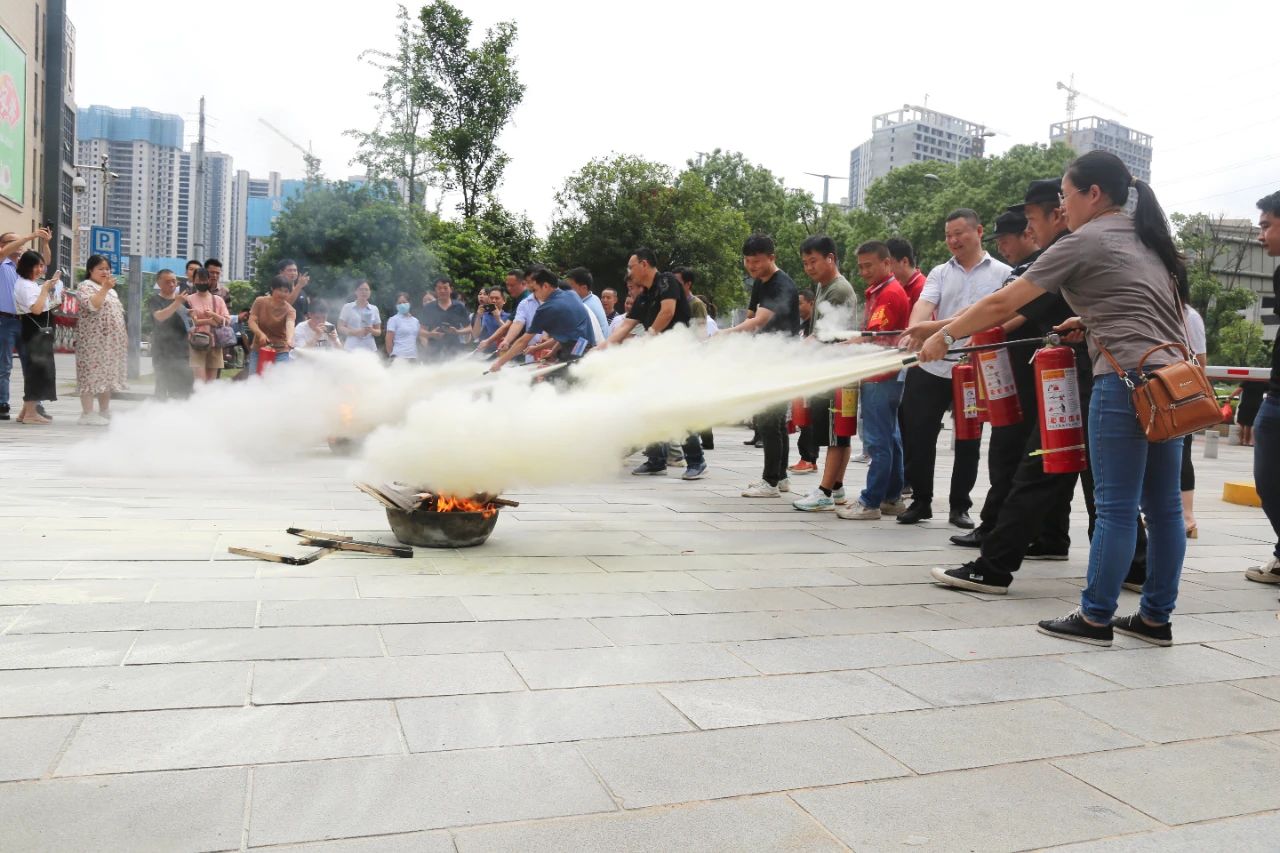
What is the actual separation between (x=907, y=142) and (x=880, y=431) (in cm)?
10524

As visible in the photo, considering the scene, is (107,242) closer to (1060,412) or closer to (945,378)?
(945,378)

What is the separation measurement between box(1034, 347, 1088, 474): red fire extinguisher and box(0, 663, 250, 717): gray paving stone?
3713mm

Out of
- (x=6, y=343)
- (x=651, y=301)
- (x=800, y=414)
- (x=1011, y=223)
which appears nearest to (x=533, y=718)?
(x=1011, y=223)

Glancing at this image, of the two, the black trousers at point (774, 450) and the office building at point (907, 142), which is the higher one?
the office building at point (907, 142)

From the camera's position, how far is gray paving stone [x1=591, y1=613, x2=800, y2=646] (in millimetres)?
4035

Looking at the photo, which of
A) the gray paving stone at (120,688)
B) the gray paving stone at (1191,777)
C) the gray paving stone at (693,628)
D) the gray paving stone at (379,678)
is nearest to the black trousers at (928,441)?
the gray paving stone at (693,628)

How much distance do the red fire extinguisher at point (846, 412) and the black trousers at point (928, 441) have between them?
0.37m

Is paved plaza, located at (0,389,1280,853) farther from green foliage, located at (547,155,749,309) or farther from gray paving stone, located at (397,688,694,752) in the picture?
green foliage, located at (547,155,749,309)

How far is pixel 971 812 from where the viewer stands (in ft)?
8.48

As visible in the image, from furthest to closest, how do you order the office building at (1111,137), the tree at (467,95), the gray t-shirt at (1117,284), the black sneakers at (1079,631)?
the office building at (1111,137), the tree at (467,95), the black sneakers at (1079,631), the gray t-shirt at (1117,284)

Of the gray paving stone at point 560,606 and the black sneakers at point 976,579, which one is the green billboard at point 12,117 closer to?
the gray paving stone at point 560,606

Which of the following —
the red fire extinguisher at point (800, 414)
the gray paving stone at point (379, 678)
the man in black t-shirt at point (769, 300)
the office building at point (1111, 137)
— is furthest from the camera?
the office building at point (1111, 137)

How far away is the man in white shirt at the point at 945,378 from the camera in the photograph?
671 cm

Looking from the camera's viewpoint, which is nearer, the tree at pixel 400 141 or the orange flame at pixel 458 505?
the orange flame at pixel 458 505
